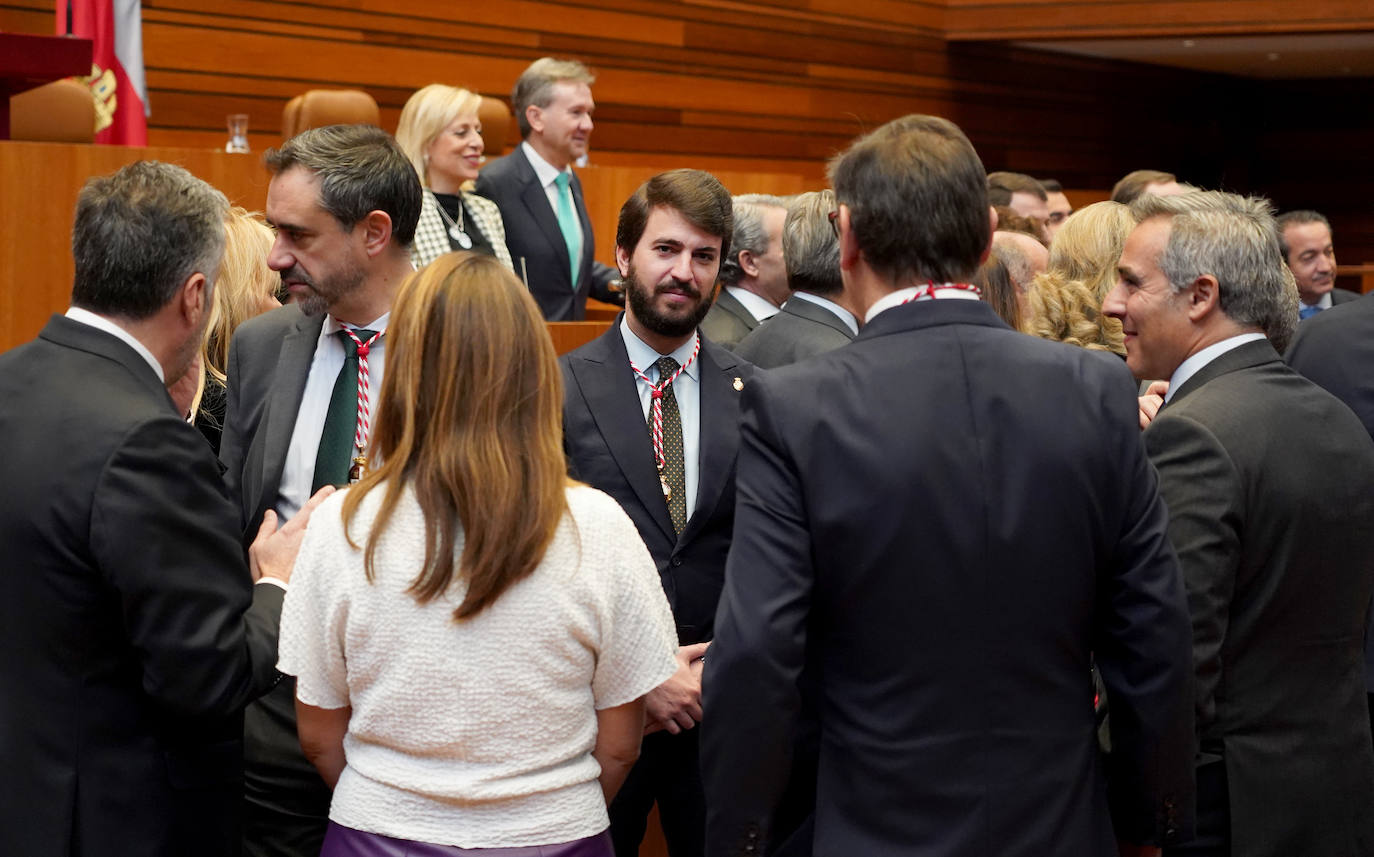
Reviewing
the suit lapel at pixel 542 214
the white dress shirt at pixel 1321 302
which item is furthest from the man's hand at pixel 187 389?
the white dress shirt at pixel 1321 302

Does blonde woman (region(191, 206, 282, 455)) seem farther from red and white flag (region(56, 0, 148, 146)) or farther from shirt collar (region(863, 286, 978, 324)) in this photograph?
red and white flag (region(56, 0, 148, 146))

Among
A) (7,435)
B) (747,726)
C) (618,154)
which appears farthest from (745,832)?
(618,154)

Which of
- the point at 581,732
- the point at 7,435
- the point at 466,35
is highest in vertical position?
the point at 466,35

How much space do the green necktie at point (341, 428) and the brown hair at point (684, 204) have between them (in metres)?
0.60

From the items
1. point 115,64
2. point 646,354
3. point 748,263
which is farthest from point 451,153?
point 646,354

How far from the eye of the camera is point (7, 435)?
195 centimetres

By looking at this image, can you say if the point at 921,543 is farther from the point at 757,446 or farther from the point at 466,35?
the point at 466,35

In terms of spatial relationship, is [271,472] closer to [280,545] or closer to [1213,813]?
[280,545]

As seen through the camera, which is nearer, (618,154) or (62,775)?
(62,775)

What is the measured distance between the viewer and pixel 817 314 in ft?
11.7

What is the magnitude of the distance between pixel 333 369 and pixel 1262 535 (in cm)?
160

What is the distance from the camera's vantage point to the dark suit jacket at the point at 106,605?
6.25ft

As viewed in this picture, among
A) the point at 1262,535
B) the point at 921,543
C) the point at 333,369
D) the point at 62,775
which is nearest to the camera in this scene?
the point at 921,543

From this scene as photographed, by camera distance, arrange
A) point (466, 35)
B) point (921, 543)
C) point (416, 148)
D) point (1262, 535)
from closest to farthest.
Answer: point (921, 543), point (1262, 535), point (416, 148), point (466, 35)
